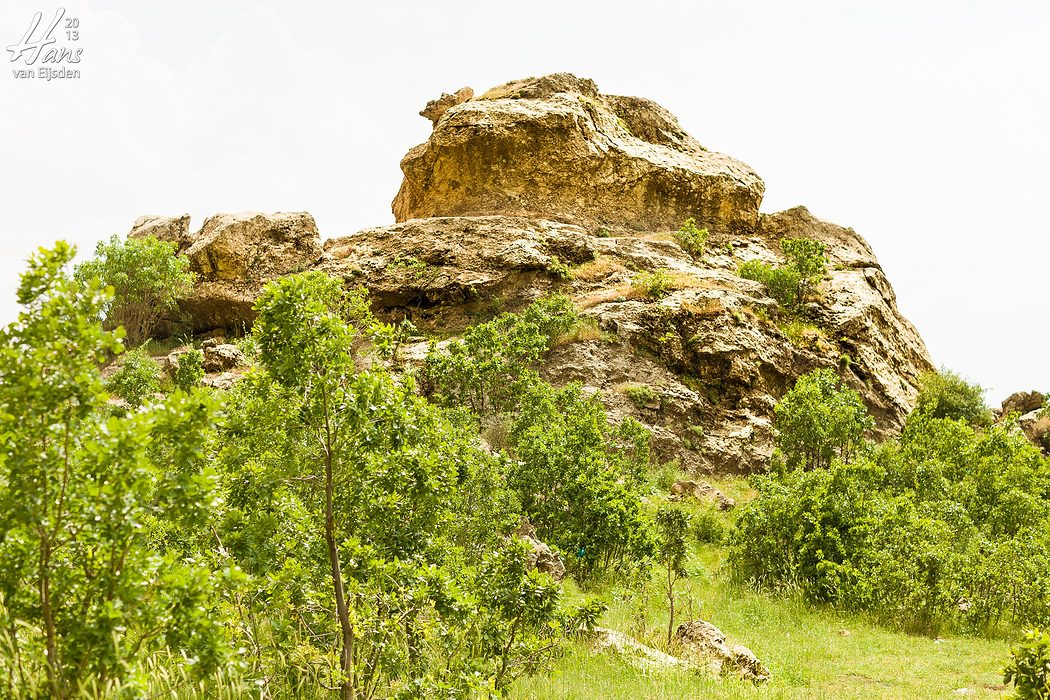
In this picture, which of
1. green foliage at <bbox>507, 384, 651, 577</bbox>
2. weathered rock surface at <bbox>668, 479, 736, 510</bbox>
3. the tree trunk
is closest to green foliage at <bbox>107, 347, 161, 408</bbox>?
green foliage at <bbox>507, 384, 651, 577</bbox>

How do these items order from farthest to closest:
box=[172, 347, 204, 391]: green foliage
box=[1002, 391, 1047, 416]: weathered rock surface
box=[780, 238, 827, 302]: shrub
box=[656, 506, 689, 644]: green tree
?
box=[1002, 391, 1047, 416]: weathered rock surface → box=[780, 238, 827, 302]: shrub → box=[172, 347, 204, 391]: green foliage → box=[656, 506, 689, 644]: green tree

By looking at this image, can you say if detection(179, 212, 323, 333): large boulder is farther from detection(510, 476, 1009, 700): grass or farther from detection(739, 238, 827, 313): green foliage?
detection(510, 476, 1009, 700): grass

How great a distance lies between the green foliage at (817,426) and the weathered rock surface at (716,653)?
45.6ft

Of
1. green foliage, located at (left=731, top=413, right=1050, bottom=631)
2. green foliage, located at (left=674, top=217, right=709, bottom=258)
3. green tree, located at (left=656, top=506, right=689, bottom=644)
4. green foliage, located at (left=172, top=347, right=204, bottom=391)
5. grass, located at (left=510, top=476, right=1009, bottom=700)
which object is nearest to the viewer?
grass, located at (left=510, top=476, right=1009, bottom=700)

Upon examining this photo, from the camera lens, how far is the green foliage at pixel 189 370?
2622cm

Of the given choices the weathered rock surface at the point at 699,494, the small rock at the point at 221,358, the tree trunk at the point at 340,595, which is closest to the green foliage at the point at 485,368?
the weathered rock surface at the point at 699,494

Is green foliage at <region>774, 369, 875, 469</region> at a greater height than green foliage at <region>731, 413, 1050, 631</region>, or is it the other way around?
green foliage at <region>774, 369, 875, 469</region>

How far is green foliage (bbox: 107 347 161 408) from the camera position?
963 inches

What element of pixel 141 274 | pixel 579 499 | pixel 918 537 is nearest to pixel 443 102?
pixel 141 274

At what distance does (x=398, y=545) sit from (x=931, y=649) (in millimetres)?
9470

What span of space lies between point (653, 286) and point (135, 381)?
68.6ft

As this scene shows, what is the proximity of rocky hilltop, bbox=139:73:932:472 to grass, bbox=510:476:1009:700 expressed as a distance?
13.2 metres

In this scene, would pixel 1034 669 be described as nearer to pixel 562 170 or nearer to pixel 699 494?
pixel 699 494

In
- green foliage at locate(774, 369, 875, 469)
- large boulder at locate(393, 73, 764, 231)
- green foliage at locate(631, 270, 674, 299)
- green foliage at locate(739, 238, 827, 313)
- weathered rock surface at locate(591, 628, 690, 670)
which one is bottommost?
A: weathered rock surface at locate(591, 628, 690, 670)
